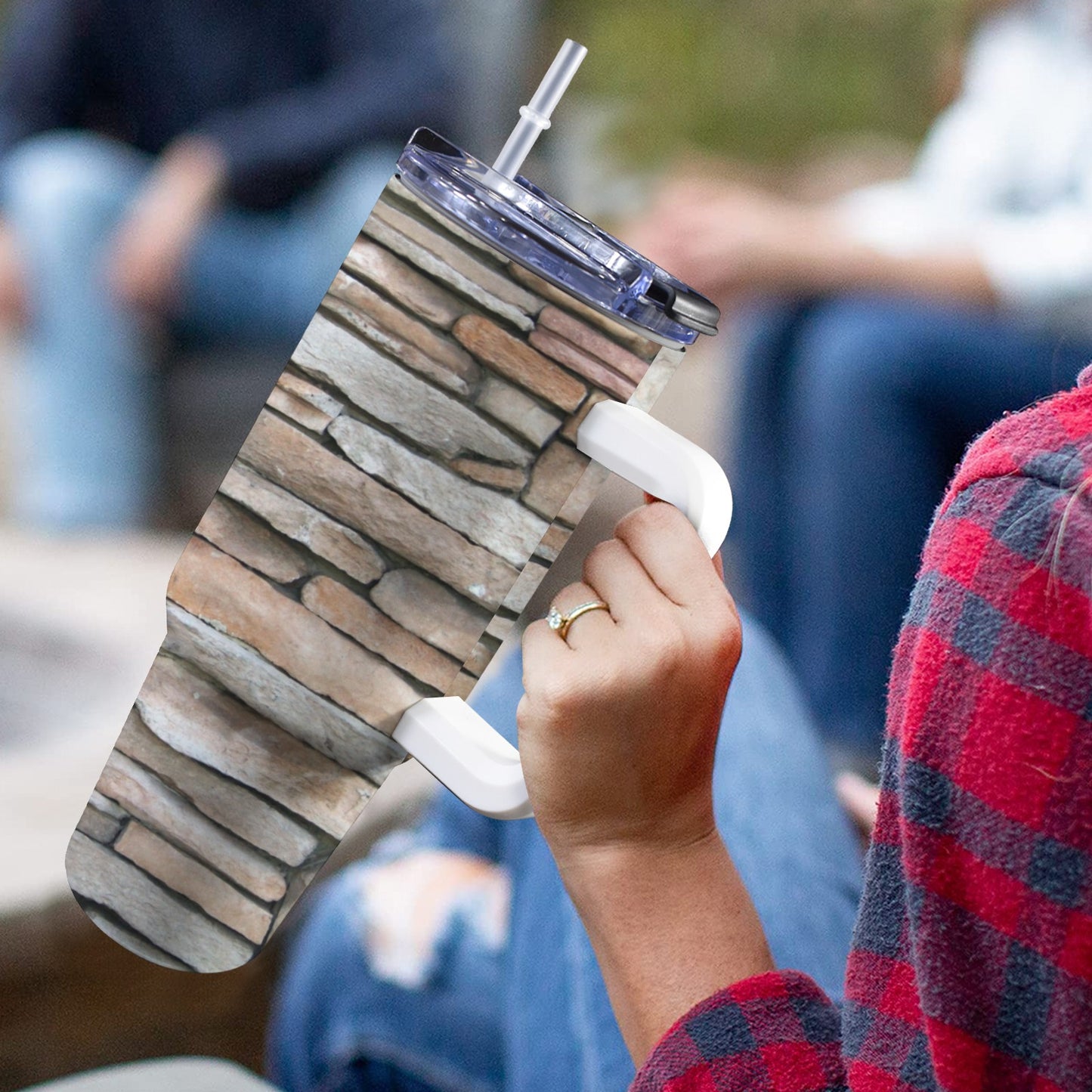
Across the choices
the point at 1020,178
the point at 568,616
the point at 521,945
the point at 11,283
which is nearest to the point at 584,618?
the point at 568,616

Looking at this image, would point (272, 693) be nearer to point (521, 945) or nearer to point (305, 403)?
point (305, 403)

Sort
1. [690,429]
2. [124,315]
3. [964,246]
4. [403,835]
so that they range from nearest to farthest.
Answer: [403,835] < [964,246] < [124,315] < [690,429]

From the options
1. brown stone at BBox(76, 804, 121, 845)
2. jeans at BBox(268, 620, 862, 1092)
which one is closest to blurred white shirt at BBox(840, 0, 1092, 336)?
jeans at BBox(268, 620, 862, 1092)

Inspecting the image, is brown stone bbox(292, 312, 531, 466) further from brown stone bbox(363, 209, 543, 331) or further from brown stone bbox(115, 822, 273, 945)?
brown stone bbox(115, 822, 273, 945)

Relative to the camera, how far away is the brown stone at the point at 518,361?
1.33 feet

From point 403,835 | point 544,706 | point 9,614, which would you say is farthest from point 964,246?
point 544,706

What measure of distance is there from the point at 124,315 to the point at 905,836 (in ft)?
5.85

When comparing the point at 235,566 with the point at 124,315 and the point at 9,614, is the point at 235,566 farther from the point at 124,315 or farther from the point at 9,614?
the point at 124,315

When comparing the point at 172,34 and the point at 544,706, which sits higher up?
the point at 172,34

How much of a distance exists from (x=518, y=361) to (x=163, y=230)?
162cm

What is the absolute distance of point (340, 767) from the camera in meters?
0.47

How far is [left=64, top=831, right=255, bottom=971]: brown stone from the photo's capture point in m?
0.48

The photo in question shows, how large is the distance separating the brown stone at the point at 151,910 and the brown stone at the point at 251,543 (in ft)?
0.42

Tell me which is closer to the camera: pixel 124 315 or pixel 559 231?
pixel 559 231
